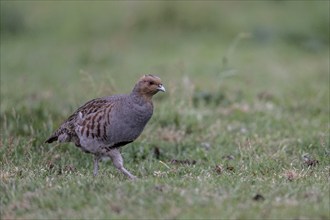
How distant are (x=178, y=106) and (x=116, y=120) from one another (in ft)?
9.54

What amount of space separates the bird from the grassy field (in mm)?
274

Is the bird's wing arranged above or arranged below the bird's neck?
below

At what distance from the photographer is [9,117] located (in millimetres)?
9789

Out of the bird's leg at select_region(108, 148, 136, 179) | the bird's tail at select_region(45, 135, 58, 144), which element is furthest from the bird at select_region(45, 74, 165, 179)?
the bird's tail at select_region(45, 135, 58, 144)

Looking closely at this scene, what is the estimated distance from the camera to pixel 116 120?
731cm

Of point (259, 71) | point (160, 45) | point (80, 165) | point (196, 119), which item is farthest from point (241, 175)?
point (160, 45)

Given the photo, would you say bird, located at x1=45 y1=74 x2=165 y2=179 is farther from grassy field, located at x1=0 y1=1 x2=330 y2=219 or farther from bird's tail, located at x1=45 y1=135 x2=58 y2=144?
bird's tail, located at x1=45 y1=135 x2=58 y2=144

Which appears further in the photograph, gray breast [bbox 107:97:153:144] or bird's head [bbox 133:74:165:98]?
bird's head [bbox 133:74:165:98]

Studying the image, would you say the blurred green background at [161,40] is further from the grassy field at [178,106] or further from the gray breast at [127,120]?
the gray breast at [127,120]

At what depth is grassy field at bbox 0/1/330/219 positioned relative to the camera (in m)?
6.16

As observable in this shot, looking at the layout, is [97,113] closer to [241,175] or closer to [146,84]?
[146,84]

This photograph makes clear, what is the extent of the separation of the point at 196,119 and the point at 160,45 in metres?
5.91

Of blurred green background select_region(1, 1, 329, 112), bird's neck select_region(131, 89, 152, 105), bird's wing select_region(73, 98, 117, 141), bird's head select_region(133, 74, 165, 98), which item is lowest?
blurred green background select_region(1, 1, 329, 112)

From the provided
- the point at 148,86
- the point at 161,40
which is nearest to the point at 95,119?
the point at 148,86
